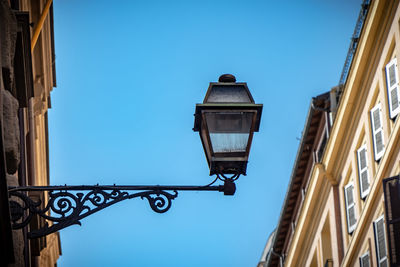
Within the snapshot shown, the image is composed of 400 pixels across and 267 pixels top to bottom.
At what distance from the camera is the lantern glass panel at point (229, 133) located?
902 cm

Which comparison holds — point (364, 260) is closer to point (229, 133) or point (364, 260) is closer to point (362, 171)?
point (362, 171)

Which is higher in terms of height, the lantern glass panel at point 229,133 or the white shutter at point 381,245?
the lantern glass panel at point 229,133

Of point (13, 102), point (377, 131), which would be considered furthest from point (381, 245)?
point (13, 102)

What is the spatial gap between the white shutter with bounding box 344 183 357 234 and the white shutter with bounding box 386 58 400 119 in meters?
4.52

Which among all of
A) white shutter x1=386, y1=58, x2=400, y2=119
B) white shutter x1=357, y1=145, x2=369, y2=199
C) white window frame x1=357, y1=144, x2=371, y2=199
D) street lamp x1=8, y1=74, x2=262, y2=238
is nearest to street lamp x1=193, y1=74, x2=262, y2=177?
street lamp x1=8, y1=74, x2=262, y2=238

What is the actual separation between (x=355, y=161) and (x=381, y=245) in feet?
14.1

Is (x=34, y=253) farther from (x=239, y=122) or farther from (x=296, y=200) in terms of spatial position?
(x=296, y=200)

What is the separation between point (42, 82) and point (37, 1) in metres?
2.77

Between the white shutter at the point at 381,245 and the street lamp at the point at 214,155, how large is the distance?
12091mm

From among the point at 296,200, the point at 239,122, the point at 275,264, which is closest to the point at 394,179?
the point at 239,122

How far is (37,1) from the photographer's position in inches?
723

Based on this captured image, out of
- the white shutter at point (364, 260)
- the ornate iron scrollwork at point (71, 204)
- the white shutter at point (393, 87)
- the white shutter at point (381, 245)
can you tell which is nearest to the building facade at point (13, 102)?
A: the ornate iron scrollwork at point (71, 204)

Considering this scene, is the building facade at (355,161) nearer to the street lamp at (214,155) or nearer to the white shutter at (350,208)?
the white shutter at (350,208)

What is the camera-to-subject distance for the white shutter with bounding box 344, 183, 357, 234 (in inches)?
987
